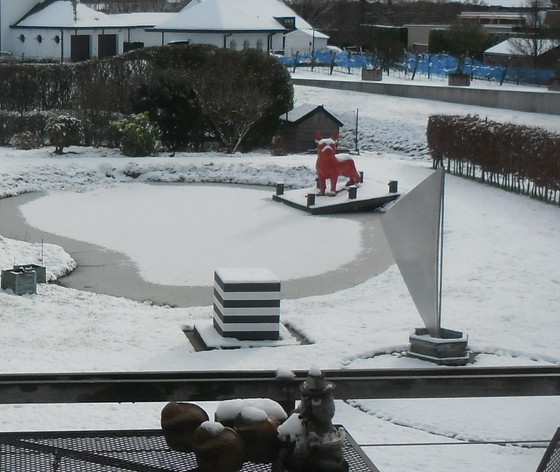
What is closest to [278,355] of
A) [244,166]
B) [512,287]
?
[512,287]

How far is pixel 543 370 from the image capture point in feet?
13.2

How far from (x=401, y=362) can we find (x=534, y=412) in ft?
7.01

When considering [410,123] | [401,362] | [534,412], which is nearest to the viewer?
[534,412]

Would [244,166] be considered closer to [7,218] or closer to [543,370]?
[7,218]

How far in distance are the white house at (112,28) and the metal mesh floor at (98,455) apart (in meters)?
50.4

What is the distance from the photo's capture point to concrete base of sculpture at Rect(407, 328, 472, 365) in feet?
39.5

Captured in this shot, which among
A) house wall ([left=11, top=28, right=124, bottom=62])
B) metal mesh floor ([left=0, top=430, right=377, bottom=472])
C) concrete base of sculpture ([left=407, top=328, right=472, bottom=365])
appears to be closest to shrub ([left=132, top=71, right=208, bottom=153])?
house wall ([left=11, top=28, right=124, bottom=62])

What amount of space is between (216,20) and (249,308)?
4199 centimetres

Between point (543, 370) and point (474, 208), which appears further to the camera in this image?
point (474, 208)

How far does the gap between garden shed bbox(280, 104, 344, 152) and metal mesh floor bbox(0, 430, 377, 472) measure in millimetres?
32401

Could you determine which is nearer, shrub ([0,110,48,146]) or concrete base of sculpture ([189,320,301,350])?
concrete base of sculpture ([189,320,301,350])

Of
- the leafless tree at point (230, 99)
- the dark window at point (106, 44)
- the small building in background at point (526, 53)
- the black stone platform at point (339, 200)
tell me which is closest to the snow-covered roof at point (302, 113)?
the leafless tree at point (230, 99)

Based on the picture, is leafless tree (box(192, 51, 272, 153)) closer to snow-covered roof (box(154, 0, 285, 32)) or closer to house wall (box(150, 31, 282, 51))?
house wall (box(150, 31, 282, 51))

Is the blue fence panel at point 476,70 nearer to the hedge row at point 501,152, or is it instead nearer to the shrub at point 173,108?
the shrub at point 173,108
